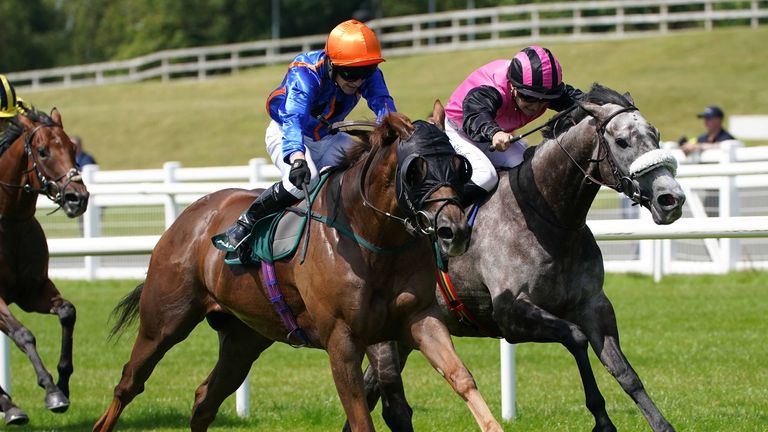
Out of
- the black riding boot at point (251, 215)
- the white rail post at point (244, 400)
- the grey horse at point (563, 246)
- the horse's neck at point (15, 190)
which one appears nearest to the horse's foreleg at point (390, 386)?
the grey horse at point (563, 246)

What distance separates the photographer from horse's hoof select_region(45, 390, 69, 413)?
7.01 m

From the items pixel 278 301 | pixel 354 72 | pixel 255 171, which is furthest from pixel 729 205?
pixel 278 301

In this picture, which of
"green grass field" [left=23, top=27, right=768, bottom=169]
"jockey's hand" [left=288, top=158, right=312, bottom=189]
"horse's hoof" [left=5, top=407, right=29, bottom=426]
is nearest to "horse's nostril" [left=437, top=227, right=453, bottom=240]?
"jockey's hand" [left=288, top=158, right=312, bottom=189]

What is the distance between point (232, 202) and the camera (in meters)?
6.66

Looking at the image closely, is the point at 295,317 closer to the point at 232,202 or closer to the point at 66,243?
the point at 232,202

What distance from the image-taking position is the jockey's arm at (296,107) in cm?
570

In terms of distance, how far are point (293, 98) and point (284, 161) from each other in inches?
11.8

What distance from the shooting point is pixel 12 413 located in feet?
23.3

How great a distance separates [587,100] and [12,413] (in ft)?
12.1

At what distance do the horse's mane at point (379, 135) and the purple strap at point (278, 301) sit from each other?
607 millimetres

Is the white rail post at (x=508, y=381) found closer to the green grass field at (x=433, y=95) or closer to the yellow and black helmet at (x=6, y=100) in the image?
the yellow and black helmet at (x=6, y=100)

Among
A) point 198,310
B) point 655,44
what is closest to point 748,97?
point 655,44

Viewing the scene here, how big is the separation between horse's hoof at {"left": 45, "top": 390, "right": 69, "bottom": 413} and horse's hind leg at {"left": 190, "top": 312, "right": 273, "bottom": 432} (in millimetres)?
859

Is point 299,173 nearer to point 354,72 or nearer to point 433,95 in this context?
point 354,72
